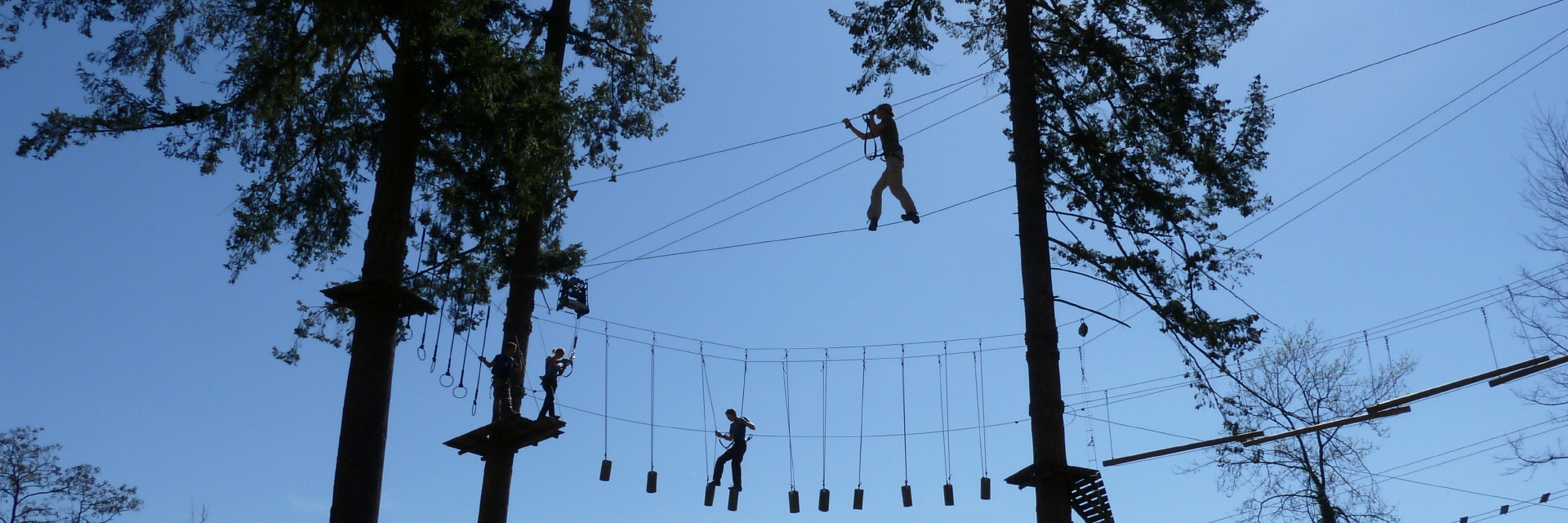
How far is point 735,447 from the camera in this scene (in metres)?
14.5

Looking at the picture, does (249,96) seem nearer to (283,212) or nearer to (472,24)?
(283,212)

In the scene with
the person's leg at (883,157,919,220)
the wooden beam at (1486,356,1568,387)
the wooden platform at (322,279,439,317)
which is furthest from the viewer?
the person's leg at (883,157,919,220)

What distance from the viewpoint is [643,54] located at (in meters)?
15.8

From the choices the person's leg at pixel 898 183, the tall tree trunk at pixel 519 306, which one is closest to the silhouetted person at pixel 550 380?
the tall tree trunk at pixel 519 306

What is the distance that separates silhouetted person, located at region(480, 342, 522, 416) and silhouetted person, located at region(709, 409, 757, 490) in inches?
96.7

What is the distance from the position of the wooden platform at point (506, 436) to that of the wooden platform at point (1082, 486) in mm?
4177

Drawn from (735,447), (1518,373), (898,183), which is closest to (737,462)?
(735,447)

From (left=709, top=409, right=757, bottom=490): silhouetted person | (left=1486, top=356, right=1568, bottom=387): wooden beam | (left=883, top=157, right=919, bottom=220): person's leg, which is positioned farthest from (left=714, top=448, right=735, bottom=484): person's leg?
(left=1486, top=356, right=1568, bottom=387): wooden beam

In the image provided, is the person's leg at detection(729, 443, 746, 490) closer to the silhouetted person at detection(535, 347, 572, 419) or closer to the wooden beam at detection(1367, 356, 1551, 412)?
the silhouetted person at detection(535, 347, 572, 419)

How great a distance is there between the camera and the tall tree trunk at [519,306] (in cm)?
1290

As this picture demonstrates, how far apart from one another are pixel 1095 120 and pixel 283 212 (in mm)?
7725

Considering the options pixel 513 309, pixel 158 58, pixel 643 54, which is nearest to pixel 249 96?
pixel 158 58

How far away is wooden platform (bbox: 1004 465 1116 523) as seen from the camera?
10703mm

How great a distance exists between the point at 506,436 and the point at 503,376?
58 cm
